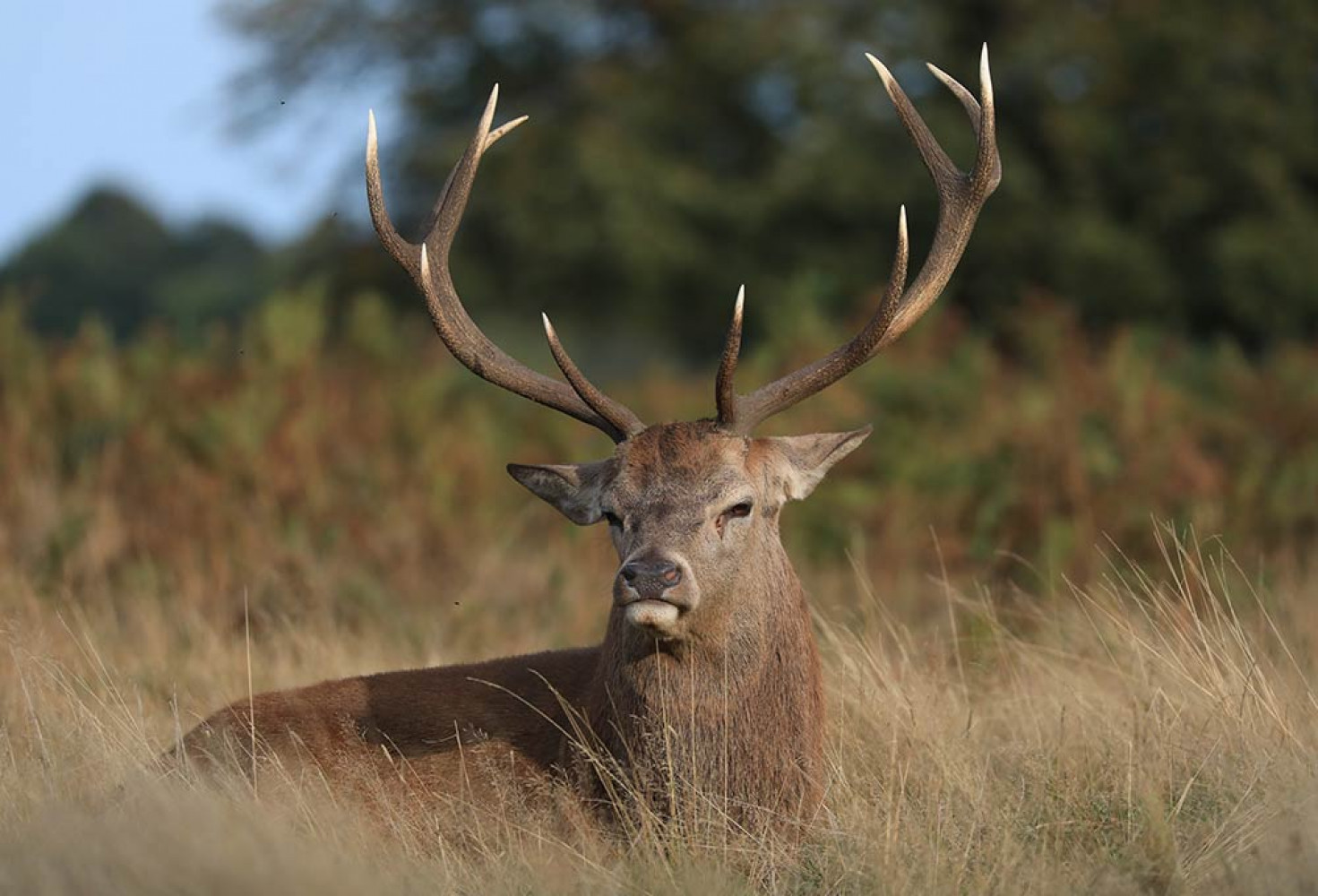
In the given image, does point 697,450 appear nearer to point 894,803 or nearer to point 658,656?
point 658,656

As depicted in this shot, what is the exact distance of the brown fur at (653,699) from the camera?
5.17m

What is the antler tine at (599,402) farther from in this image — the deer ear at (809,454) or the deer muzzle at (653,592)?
the deer muzzle at (653,592)

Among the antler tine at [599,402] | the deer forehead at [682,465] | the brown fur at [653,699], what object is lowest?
the brown fur at [653,699]

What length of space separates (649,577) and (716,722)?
1.71 ft

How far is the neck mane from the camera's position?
5145 millimetres

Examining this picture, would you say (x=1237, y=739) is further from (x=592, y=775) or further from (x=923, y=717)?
(x=592, y=775)

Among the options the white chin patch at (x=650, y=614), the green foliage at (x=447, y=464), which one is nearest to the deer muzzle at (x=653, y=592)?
the white chin patch at (x=650, y=614)

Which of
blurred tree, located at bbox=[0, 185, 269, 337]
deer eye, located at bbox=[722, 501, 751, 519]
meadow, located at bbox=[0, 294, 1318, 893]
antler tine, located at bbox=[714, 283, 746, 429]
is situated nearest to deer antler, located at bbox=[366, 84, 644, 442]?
antler tine, located at bbox=[714, 283, 746, 429]

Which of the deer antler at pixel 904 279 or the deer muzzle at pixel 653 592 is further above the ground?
the deer antler at pixel 904 279

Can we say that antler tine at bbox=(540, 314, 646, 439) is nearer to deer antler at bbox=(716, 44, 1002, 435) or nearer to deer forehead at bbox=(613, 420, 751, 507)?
deer forehead at bbox=(613, 420, 751, 507)

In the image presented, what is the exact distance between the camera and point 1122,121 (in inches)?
837

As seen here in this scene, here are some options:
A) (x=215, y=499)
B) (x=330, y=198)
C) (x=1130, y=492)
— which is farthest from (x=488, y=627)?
(x=330, y=198)

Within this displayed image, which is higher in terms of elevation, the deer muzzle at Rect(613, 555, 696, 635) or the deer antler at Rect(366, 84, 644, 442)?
the deer antler at Rect(366, 84, 644, 442)

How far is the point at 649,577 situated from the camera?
4.94 metres
